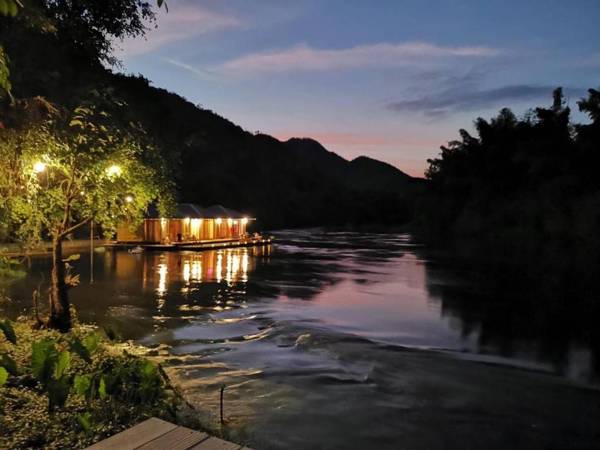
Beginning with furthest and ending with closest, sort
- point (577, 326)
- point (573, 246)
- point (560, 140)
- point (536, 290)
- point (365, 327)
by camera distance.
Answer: point (560, 140) → point (573, 246) → point (536, 290) → point (577, 326) → point (365, 327)

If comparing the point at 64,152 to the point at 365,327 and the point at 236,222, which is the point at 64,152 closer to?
the point at 365,327

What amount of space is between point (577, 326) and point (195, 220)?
30215mm

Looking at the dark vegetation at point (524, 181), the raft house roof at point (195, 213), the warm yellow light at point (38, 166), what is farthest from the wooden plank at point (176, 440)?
the dark vegetation at point (524, 181)

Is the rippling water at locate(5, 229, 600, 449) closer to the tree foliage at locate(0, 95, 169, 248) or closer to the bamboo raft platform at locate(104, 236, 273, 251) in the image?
the tree foliage at locate(0, 95, 169, 248)

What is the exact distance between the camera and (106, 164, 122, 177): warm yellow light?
902 cm

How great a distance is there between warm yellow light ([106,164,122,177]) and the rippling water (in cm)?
352

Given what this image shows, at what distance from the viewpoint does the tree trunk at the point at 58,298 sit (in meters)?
9.84

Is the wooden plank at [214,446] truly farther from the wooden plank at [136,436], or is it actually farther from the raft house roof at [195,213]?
the raft house roof at [195,213]

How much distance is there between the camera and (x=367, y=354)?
10.2m

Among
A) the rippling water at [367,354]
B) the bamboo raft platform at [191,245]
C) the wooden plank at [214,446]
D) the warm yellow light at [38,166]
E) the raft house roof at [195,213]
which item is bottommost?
the rippling water at [367,354]

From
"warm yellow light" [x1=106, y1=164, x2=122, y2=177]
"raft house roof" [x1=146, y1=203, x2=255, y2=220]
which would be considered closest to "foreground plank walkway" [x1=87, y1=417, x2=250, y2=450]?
"warm yellow light" [x1=106, y1=164, x2=122, y2=177]

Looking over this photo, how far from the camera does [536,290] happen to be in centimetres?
2048

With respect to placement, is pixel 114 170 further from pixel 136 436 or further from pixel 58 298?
pixel 136 436

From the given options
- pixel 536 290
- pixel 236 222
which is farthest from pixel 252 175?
pixel 536 290
